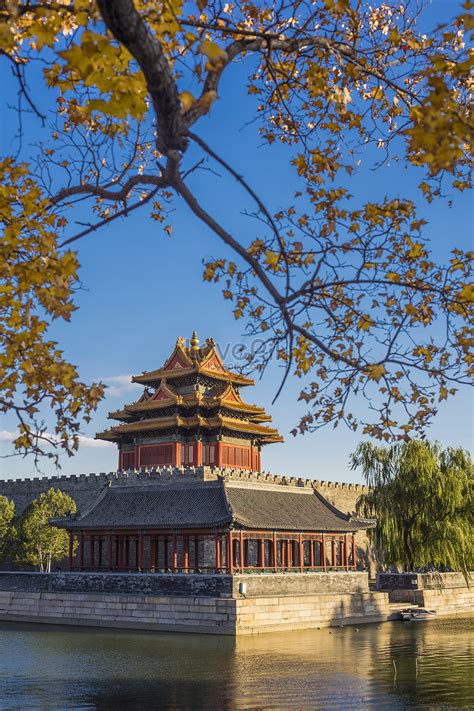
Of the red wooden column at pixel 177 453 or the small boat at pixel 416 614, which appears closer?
the small boat at pixel 416 614

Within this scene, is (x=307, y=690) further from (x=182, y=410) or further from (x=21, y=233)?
(x=182, y=410)

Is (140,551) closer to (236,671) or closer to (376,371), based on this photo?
(236,671)

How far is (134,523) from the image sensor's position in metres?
28.6

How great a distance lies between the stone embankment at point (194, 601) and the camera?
24.0 meters

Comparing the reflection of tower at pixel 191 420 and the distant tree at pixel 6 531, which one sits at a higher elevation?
the reflection of tower at pixel 191 420

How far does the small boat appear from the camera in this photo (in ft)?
93.0

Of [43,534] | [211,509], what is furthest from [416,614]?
[43,534]

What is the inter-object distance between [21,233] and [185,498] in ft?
77.9

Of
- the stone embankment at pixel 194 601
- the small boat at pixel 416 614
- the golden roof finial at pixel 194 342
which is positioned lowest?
the small boat at pixel 416 614

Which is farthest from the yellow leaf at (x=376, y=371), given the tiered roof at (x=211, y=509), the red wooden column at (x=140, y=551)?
the red wooden column at (x=140, y=551)

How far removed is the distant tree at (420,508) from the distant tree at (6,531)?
14.7m

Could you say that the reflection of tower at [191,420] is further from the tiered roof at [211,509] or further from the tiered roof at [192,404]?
the tiered roof at [211,509]

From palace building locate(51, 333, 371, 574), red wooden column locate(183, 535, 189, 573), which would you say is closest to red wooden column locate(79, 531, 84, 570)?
palace building locate(51, 333, 371, 574)

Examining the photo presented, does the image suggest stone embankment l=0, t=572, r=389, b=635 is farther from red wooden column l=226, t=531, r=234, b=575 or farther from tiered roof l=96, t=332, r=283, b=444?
tiered roof l=96, t=332, r=283, b=444
